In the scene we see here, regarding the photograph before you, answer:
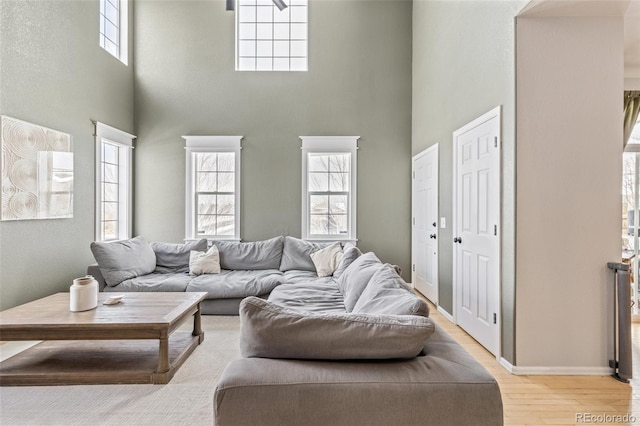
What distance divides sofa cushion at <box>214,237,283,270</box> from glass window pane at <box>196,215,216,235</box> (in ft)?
2.32

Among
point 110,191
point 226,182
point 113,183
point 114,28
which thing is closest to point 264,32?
point 114,28

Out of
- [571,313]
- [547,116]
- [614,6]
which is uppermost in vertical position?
[614,6]

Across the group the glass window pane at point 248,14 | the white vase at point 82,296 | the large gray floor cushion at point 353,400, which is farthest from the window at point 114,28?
the large gray floor cushion at point 353,400

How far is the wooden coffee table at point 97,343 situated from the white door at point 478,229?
8.46 ft

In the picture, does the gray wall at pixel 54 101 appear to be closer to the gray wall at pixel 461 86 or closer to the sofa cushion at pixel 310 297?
the sofa cushion at pixel 310 297

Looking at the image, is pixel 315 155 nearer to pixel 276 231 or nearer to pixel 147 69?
pixel 276 231

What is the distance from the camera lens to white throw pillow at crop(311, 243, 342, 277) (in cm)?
448

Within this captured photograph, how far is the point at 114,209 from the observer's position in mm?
5246

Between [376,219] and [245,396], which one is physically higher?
[376,219]

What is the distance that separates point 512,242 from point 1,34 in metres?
4.84

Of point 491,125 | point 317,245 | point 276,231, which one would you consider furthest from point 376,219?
point 491,125

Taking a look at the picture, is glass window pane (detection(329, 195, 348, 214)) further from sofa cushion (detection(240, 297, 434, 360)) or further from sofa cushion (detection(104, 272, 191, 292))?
sofa cushion (detection(240, 297, 434, 360))

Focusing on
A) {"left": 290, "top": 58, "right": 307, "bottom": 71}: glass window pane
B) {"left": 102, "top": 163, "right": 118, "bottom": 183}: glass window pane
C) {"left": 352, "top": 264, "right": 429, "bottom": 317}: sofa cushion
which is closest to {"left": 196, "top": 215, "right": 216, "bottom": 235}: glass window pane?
{"left": 102, "top": 163, "right": 118, "bottom": 183}: glass window pane

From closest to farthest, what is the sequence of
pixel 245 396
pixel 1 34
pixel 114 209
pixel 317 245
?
pixel 245 396 → pixel 1 34 → pixel 317 245 → pixel 114 209
